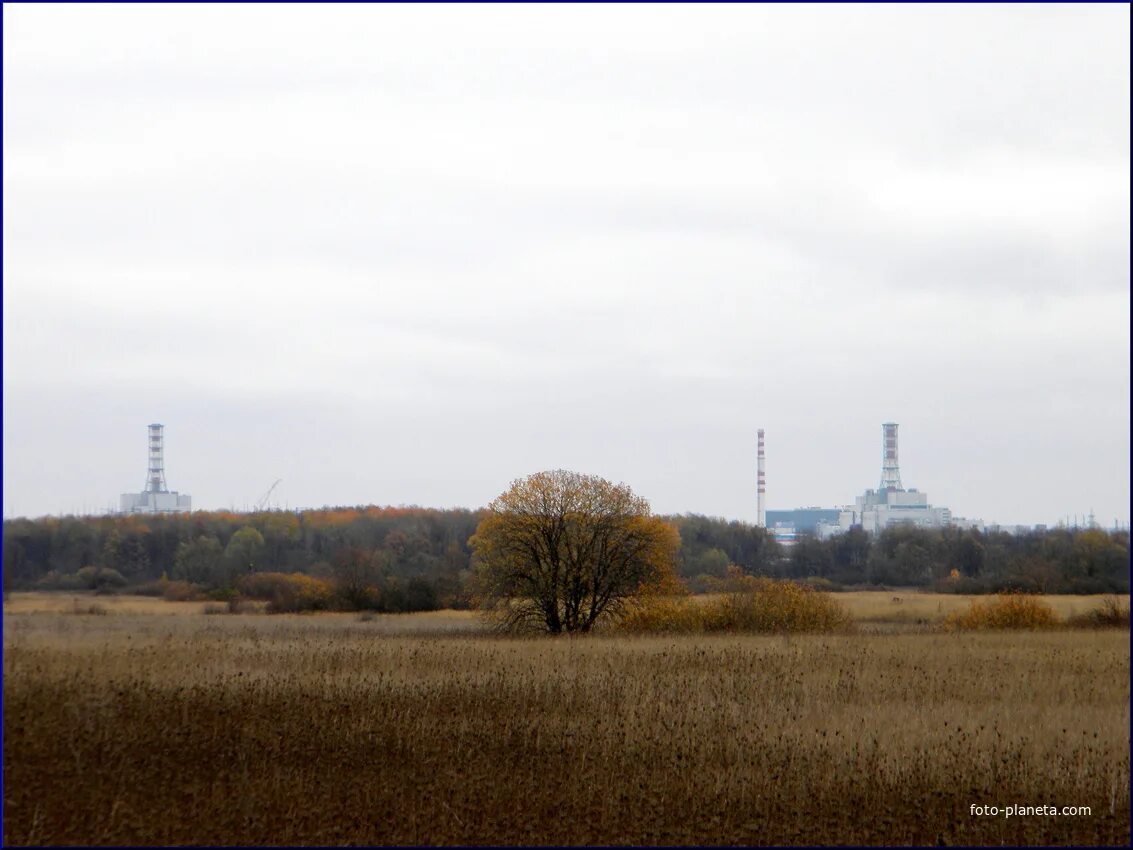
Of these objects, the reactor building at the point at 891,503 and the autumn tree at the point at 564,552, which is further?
the reactor building at the point at 891,503

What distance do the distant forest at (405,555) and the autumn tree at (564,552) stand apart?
2113 mm

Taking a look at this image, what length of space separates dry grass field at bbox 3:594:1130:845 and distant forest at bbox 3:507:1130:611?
2.06ft

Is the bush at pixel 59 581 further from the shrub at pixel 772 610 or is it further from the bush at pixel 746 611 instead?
the shrub at pixel 772 610

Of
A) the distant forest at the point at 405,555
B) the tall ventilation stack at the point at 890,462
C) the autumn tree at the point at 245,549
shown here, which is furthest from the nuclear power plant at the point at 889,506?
the autumn tree at the point at 245,549

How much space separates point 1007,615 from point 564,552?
1760cm

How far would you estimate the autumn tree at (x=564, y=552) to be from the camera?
42750mm

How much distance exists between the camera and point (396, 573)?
5303 cm

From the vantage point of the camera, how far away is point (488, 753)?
1339 cm

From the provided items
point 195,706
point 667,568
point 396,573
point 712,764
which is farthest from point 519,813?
point 396,573

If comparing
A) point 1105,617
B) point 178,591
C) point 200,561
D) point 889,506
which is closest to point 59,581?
point 178,591

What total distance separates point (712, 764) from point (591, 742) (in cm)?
183

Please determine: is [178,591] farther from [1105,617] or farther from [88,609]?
[1105,617]

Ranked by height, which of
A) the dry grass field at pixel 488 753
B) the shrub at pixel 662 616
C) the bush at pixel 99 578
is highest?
the bush at pixel 99 578

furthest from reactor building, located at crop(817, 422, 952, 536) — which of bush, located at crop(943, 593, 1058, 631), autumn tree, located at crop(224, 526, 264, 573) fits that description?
autumn tree, located at crop(224, 526, 264, 573)
